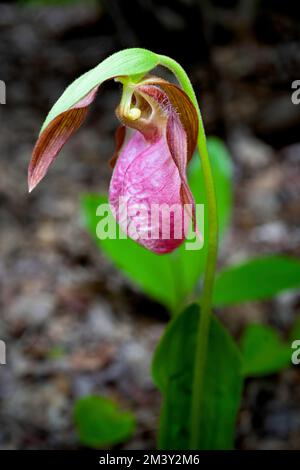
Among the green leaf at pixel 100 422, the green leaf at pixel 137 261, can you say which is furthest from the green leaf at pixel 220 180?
the green leaf at pixel 100 422

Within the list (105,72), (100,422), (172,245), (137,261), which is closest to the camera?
(105,72)

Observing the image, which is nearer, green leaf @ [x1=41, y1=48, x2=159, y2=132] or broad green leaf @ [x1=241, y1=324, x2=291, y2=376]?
green leaf @ [x1=41, y1=48, x2=159, y2=132]

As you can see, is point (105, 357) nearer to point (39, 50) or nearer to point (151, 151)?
point (151, 151)

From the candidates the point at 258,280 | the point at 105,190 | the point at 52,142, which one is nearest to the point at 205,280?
the point at 52,142

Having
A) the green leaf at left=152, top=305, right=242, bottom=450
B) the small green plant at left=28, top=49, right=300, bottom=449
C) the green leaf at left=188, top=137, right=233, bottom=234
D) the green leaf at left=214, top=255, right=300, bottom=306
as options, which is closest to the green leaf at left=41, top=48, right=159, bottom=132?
the small green plant at left=28, top=49, right=300, bottom=449

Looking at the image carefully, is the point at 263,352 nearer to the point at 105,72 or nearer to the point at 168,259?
the point at 168,259

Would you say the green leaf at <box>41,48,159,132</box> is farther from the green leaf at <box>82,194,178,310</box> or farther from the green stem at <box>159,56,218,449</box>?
the green leaf at <box>82,194,178,310</box>
